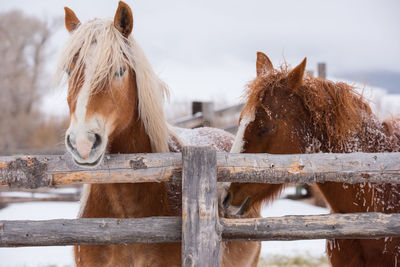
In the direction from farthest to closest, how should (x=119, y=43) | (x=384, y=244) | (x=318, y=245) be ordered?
(x=318, y=245), (x=384, y=244), (x=119, y=43)

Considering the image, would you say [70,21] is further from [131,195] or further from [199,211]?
[199,211]

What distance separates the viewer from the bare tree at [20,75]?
22.8 m

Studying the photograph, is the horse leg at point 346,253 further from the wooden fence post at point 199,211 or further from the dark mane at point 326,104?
the wooden fence post at point 199,211

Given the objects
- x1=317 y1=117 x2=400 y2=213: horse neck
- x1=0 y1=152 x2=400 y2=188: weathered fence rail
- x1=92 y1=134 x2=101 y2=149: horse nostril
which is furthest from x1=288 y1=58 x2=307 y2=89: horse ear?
x1=92 y1=134 x2=101 y2=149: horse nostril

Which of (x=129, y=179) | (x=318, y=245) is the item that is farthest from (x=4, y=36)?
(x=129, y=179)

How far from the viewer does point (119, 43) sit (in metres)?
2.55

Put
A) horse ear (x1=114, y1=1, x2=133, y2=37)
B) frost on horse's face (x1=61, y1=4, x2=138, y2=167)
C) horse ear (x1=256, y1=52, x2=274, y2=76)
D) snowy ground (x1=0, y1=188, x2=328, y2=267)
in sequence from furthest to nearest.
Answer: snowy ground (x1=0, y1=188, x2=328, y2=267) → horse ear (x1=256, y1=52, x2=274, y2=76) → horse ear (x1=114, y1=1, x2=133, y2=37) → frost on horse's face (x1=61, y1=4, x2=138, y2=167)

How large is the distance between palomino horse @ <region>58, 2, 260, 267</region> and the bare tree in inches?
845

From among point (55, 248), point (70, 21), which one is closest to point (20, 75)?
point (55, 248)

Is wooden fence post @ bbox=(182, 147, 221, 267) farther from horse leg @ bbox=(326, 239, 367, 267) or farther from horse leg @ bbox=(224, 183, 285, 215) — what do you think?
horse leg @ bbox=(326, 239, 367, 267)

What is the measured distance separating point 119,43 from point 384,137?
7.31 ft

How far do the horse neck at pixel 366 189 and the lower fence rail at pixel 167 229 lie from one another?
385 mm

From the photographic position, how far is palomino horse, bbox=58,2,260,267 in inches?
87.2

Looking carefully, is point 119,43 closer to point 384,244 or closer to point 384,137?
point 384,137
